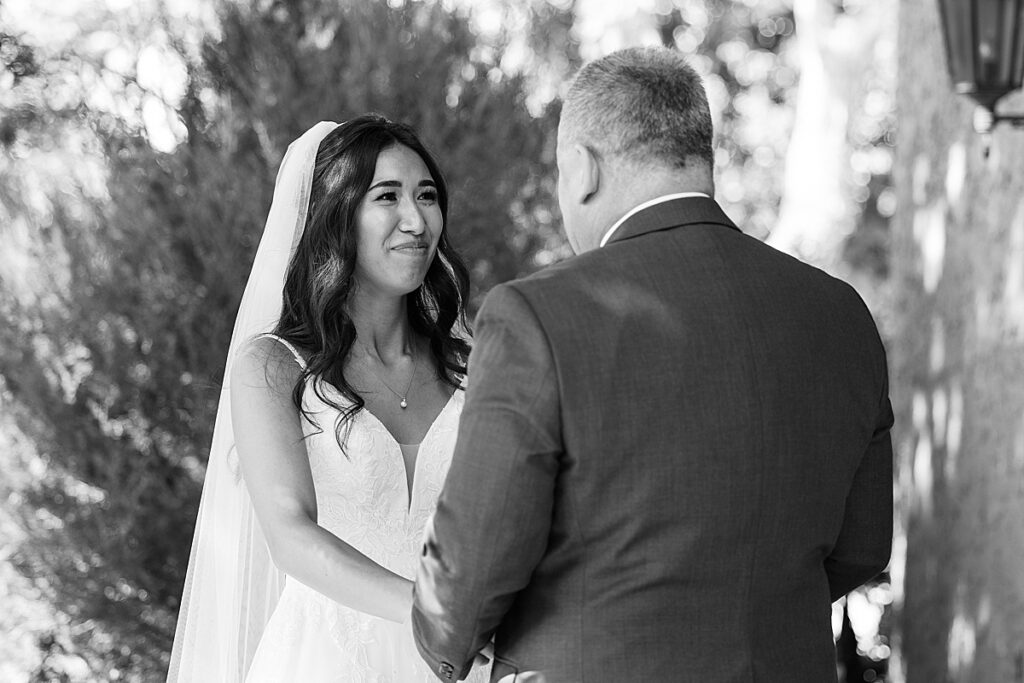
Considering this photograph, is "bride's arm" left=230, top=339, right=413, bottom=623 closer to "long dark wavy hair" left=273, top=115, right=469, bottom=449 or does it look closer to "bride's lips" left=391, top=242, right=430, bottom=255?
"long dark wavy hair" left=273, top=115, right=469, bottom=449

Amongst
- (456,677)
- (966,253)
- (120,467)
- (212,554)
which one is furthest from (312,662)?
(966,253)

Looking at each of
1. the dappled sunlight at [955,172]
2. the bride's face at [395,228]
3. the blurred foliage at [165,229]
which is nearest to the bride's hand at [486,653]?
the bride's face at [395,228]

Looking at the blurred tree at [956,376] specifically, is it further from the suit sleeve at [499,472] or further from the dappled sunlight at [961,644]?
the suit sleeve at [499,472]

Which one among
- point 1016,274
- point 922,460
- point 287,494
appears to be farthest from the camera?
point 922,460

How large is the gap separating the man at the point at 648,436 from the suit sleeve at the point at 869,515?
0.15 metres

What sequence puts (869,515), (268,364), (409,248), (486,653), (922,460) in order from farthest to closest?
(922,460) → (409,248) → (268,364) → (869,515) → (486,653)

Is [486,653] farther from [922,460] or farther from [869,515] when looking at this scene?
[922,460]

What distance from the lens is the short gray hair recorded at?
6.73 feet

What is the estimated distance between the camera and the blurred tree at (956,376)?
422 centimetres

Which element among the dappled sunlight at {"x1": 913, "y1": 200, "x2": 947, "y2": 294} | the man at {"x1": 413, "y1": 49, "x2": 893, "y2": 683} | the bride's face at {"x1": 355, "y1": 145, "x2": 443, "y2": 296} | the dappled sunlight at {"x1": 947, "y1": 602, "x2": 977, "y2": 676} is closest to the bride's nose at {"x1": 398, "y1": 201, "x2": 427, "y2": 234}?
the bride's face at {"x1": 355, "y1": 145, "x2": 443, "y2": 296}

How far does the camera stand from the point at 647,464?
6.34 ft

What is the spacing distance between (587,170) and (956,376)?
11.6ft

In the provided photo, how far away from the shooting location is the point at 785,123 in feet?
54.7

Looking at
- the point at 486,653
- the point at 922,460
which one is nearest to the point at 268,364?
the point at 486,653
